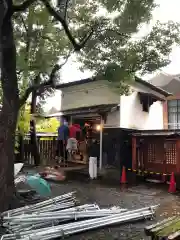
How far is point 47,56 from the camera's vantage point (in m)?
9.26

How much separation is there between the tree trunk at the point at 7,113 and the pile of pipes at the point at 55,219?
0.87m

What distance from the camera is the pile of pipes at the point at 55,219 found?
5.36 meters

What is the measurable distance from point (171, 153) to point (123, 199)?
14.5 ft

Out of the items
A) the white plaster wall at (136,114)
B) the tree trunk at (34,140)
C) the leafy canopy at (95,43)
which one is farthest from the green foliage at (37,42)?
the white plaster wall at (136,114)

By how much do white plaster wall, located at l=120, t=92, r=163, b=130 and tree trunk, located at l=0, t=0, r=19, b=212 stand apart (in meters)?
8.47

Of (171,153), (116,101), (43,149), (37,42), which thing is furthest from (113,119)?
(37,42)

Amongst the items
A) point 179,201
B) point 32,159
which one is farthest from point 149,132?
point 32,159

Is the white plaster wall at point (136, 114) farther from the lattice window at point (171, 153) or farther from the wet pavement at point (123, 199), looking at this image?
the wet pavement at point (123, 199)

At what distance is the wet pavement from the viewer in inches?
227

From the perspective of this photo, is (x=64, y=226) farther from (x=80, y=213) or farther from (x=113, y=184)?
(x=113, y=184)

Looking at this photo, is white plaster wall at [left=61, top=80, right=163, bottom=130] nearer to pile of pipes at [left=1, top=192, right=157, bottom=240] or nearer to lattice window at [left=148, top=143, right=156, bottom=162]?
lattice window at [left=148, top=143, right=156, bottom=162]

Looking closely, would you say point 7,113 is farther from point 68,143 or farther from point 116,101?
point 116,101

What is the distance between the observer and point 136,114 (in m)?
16.0

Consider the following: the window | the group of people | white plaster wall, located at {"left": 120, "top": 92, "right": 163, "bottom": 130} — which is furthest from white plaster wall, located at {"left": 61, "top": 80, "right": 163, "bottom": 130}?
the window
